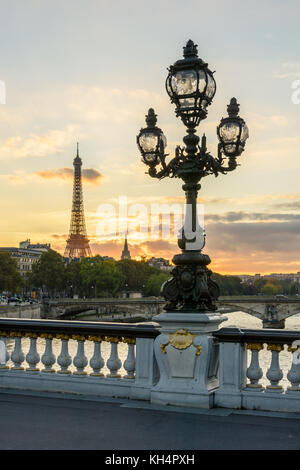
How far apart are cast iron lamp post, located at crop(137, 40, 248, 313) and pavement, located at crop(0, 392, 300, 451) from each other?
4.79ft

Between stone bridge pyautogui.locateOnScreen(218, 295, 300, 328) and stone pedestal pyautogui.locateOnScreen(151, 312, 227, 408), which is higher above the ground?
stone pedestal pyautogui.locateOnScreen(151, 312, 227, 408)

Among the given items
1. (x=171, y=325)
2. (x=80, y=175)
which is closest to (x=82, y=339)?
(x=171, y=325)

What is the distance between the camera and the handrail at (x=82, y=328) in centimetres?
865

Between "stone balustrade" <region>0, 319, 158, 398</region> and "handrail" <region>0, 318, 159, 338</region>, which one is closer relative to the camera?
"stone balustrade" <region>0, 319, 158, 398</region>

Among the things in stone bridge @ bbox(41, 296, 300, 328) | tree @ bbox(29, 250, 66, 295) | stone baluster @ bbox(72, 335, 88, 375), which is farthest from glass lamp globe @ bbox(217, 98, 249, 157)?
tree @ bbox(29, 250, 66, 295)

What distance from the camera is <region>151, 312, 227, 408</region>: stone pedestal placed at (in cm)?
805

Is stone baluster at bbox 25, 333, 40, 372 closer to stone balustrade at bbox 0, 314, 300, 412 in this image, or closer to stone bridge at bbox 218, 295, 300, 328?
stone balustrade at bbox 0, 314, 300, 412

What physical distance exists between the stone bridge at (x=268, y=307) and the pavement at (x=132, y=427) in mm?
80763

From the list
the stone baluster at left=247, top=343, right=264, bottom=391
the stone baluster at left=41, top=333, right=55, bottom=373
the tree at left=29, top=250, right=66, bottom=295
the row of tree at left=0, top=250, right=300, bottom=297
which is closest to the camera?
the stone baluster at left=247, top=343, right=264, bottom=391

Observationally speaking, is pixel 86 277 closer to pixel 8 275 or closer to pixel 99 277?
pixel 99 277

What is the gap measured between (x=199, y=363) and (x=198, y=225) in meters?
1.86

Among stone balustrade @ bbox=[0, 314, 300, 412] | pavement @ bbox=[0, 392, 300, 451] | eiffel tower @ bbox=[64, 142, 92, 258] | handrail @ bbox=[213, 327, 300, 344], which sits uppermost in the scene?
eiffel tower @ bbox=[64, 142, 92, 258]

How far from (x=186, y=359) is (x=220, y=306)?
8798cm
